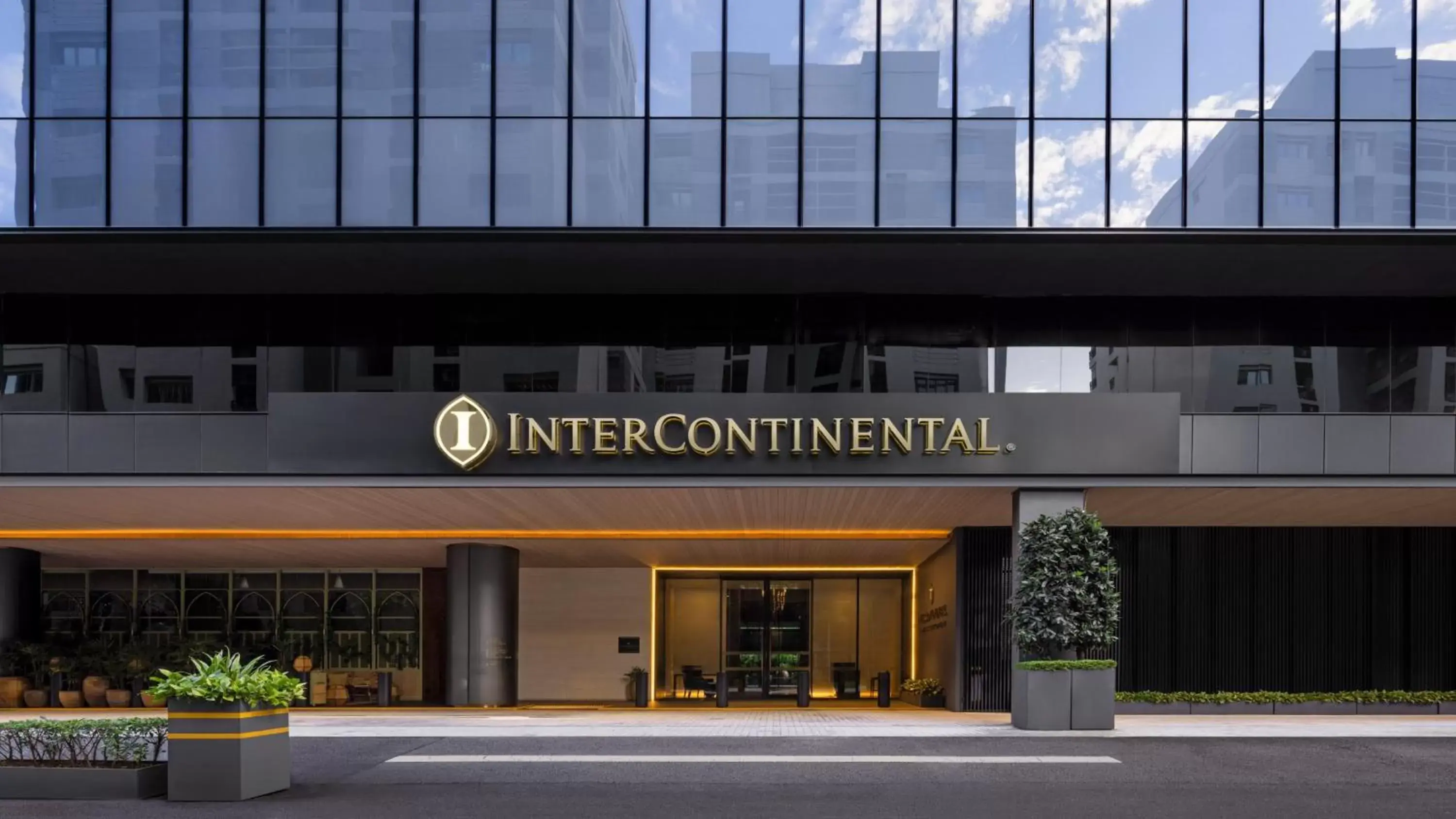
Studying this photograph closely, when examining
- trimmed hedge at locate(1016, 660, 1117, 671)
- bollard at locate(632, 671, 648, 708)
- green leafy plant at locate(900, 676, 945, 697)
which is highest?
trimmed hedge at locate(1016, 660, 1117, 671)

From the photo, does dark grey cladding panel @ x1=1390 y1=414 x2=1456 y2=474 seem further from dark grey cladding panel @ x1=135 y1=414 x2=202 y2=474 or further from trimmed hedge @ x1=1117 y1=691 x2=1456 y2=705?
dark grey cladding panel @ x1=135 y1=414 x2=202 y2=474

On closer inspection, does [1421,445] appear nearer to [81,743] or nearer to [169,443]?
[81,743]

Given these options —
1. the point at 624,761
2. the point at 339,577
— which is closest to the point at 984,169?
the point at 624,761

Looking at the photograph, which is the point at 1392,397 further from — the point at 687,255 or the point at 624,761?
the point at 624,761

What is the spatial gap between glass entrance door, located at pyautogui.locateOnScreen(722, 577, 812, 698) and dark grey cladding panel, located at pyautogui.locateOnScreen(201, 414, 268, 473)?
57.4ft

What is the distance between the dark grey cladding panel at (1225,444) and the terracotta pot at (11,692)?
1061 inches

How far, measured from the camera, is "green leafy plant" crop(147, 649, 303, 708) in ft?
45.9

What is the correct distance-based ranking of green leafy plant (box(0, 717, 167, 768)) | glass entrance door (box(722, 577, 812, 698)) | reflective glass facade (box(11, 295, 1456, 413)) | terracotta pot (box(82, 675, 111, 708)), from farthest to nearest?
glass entrance door (box(722, 577, 812, 698))
terracotta pot (box(82, 675, 111, 708))
reflective glass facade (box(11, 295, 1456, 413))
green leafy plant (box(0, 717, 167, 768))

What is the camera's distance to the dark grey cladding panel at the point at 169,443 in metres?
24.5

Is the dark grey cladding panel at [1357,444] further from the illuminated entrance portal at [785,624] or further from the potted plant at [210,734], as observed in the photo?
the potted plant at [210,734]

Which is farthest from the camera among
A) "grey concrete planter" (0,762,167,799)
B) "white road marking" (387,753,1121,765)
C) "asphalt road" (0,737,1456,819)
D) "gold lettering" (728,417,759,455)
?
"gold lettering" (728,417,759,455)

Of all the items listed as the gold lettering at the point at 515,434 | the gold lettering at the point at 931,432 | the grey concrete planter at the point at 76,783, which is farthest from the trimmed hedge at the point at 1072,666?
the grey concrete planter at the point at 76,783

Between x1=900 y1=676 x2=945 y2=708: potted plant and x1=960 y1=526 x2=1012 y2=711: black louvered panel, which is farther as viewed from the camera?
x1=900 y1=676 x2=945 y2=708: potted plant

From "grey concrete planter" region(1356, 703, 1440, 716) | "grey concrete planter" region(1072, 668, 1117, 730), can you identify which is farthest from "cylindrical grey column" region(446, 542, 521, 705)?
"grey concrete planter" region(1356, 703, 1440, 716)
